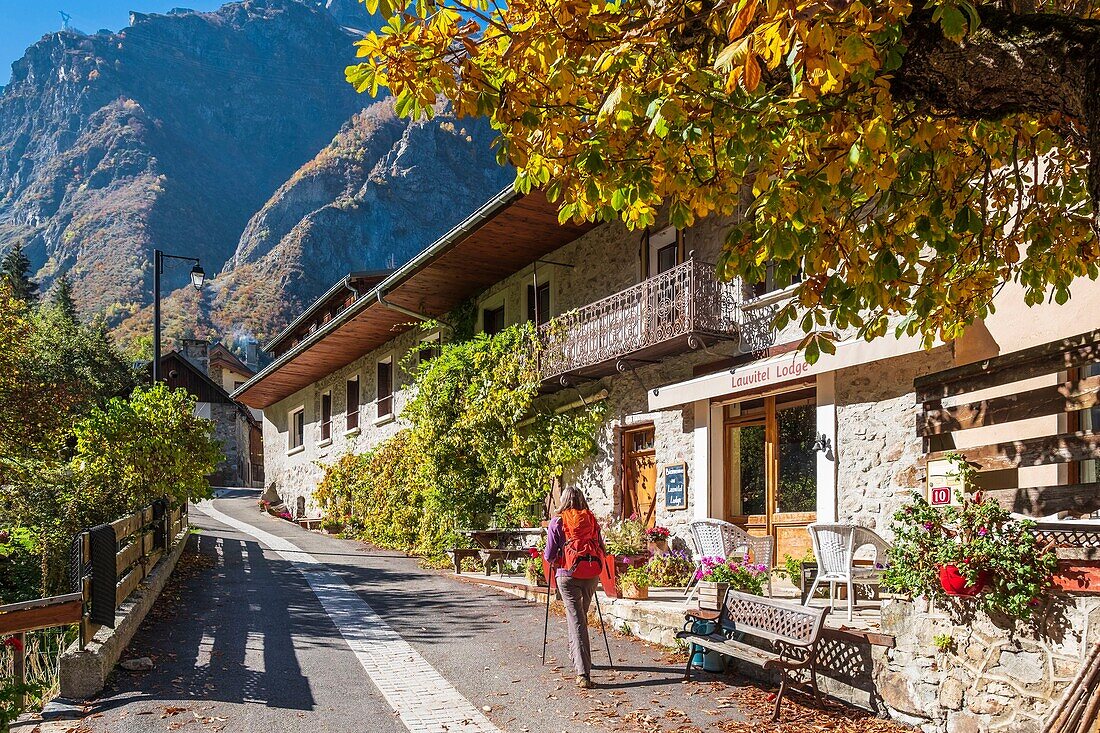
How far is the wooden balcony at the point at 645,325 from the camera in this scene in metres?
11.7

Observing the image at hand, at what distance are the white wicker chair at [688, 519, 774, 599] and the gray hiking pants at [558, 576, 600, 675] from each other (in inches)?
75.7

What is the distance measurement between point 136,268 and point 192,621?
99.2 metres

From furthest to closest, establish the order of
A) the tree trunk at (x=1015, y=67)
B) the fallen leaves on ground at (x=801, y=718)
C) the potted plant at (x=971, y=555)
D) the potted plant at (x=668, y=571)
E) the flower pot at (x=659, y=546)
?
the flower pot at (x=659, y=546), the potted plant at (x=668, y=571), the fallen leaves on ground at (x=801, y=718), the potted plant at (x=971, y=555), the tree trunk at (x=1015, y=67)

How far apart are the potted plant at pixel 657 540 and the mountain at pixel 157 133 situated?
288 ft

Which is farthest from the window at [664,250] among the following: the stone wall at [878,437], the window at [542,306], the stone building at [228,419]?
the stone building at [228,419]

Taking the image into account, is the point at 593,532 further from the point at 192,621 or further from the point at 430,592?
the point at 430,592

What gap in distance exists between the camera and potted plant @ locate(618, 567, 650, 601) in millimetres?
9727

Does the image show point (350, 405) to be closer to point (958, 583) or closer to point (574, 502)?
point (574, 502)

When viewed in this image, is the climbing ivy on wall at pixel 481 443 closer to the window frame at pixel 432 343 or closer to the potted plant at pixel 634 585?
the window frame at pixel 432 343

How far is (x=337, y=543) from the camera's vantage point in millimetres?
20625

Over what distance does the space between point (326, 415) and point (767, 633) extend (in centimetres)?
2345

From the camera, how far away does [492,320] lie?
18.7 meters

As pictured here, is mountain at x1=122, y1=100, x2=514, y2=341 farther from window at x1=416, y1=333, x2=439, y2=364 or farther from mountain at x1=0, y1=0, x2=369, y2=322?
window at x1=416, y1=333, x2=439, y2=364

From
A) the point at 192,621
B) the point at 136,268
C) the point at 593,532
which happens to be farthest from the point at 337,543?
the point at 136,268
